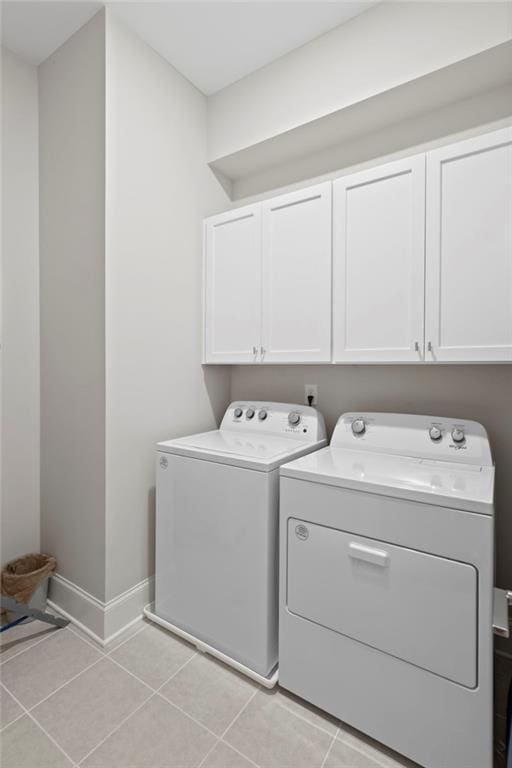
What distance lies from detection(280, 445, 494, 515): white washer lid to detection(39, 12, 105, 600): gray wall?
98cm

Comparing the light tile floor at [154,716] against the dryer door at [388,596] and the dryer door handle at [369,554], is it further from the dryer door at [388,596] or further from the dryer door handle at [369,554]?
the dryer door handle at [369,554]

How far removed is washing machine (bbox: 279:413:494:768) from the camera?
106 centimetres

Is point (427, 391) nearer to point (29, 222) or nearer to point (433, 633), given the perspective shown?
point (433, 633)

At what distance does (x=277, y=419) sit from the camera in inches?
80.5

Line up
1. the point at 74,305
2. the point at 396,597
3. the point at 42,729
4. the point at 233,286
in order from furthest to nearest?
1. the point at 233,286
2. the point at 74,305
3. the point at 42,729
4. the point at 396,597

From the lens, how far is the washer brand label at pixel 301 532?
1.35 metres

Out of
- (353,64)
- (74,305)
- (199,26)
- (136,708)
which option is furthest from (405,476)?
(199,26)

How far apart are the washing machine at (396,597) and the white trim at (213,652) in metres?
0.07

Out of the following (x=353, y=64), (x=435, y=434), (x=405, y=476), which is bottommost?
(x=405, y=476)

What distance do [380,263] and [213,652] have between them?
1.79m

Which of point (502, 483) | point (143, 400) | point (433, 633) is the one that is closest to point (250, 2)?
point (143, 400)

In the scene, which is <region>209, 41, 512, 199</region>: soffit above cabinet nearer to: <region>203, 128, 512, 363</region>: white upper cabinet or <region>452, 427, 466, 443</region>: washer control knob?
<region>203, 128, 512, 363</region>: white upper cabinet

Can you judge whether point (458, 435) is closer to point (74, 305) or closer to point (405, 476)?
point (405, 476)

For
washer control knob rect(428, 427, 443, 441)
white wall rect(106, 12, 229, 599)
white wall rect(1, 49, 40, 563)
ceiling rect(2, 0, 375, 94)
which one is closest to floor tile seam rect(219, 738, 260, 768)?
white wall rect(106, 12, 229, 599)
